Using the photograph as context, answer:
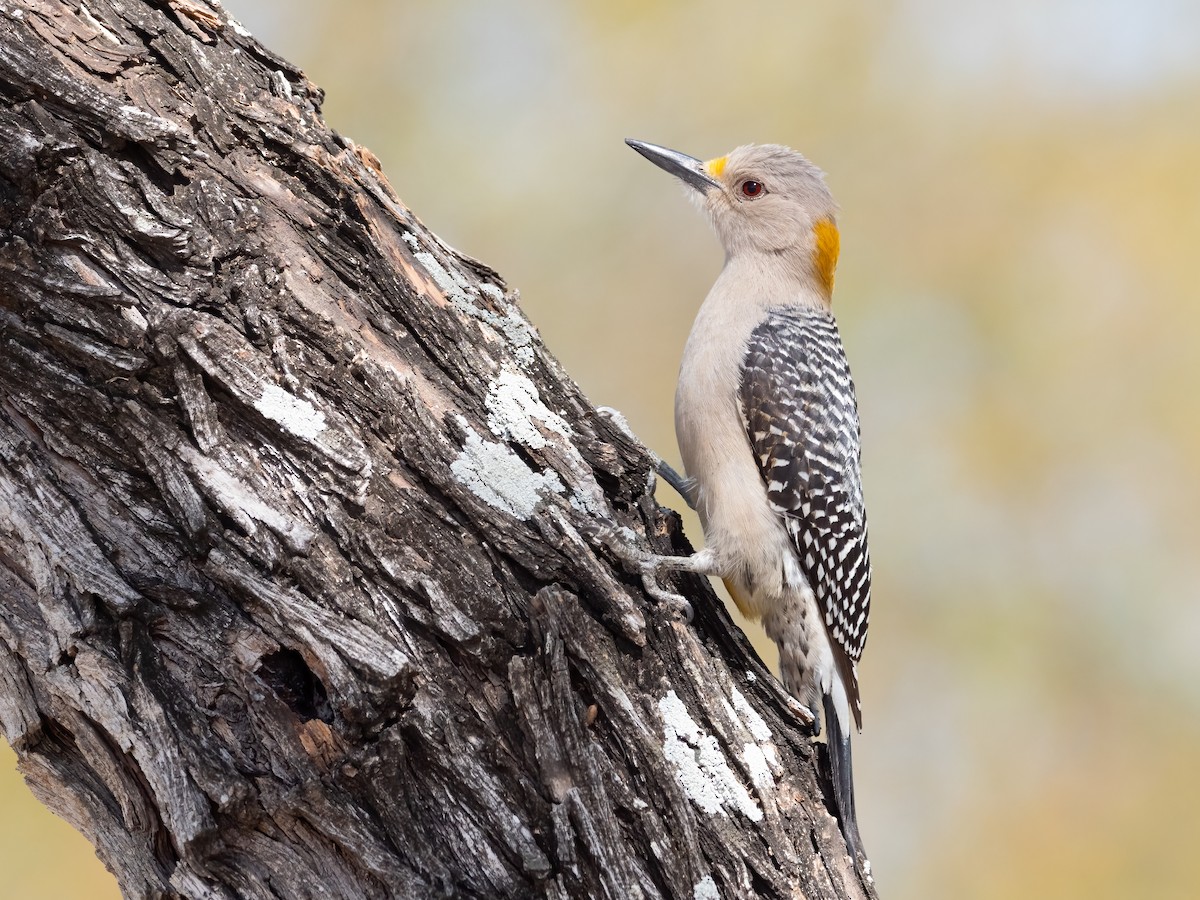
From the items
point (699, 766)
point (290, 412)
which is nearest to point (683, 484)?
point (699, 766)

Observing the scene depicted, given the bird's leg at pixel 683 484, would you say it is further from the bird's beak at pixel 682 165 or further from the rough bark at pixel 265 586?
the bird's beak at pixel 682 165

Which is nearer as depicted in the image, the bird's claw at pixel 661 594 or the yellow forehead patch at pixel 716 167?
the bird's claw at pixel 661 594

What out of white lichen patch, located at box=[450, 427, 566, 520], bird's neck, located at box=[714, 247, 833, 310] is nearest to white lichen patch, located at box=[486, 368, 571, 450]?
white lichen patch, located at box=[450, 427, 566, 520]

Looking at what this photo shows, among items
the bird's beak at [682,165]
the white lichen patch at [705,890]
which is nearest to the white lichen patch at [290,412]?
the white lichen patch at [705,890]

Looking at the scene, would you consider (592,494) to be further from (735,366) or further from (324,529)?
(735,366)

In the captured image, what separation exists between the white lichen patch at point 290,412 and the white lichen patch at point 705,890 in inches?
62.2

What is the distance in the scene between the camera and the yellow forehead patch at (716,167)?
5559mm

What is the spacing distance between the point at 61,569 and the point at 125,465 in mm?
304

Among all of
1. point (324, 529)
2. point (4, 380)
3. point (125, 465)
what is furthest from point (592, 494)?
point (4, 380)

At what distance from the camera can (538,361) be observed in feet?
10.9

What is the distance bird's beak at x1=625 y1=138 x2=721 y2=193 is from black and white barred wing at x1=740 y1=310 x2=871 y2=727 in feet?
3.43

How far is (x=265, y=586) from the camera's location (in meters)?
2.53

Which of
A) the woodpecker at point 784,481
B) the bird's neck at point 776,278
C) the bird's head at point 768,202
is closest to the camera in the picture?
the woodpecker at point 784,481

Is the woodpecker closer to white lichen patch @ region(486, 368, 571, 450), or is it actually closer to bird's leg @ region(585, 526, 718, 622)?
bird's leg @ region(585, 526, 718, 622)
